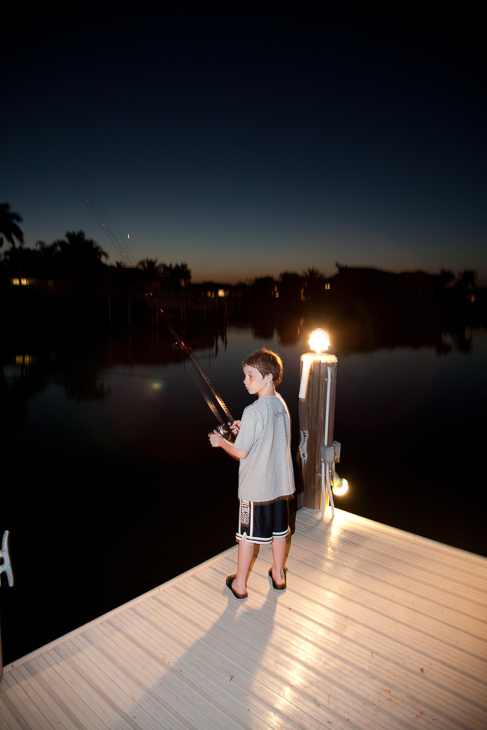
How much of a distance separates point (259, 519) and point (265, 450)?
46 centimetres

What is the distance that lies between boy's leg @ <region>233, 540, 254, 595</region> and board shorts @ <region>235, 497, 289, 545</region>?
2.5 inches

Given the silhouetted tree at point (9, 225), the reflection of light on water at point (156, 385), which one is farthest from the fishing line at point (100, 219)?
the silhouetted tree at point (9, 225)

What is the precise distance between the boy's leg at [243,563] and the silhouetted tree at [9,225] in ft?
136

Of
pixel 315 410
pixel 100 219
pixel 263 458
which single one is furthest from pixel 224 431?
pixel 100 219

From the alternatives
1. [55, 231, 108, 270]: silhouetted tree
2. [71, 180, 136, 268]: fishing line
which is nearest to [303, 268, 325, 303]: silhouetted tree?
[55, 231, 108, 270]: silhouetted tree

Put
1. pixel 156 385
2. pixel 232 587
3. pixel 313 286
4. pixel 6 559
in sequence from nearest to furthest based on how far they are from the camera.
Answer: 1. pixel 6 559
2. pixel 232 587
3. pixel 156 385
4. pixel 313 286

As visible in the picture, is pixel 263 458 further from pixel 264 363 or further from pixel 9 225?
pixel 9 225

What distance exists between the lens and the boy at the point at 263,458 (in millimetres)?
2482

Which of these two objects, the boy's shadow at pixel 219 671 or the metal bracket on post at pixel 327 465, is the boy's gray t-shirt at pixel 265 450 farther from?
the metal bracket on post at pixel 327 465

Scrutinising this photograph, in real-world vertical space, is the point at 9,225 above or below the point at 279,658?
above

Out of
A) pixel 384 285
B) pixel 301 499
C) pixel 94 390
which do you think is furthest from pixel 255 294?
pixel 301 499

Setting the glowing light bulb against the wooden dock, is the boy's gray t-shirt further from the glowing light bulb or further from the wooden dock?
the glowing light bulb

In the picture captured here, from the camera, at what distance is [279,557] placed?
2.78m

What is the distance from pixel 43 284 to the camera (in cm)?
3981
